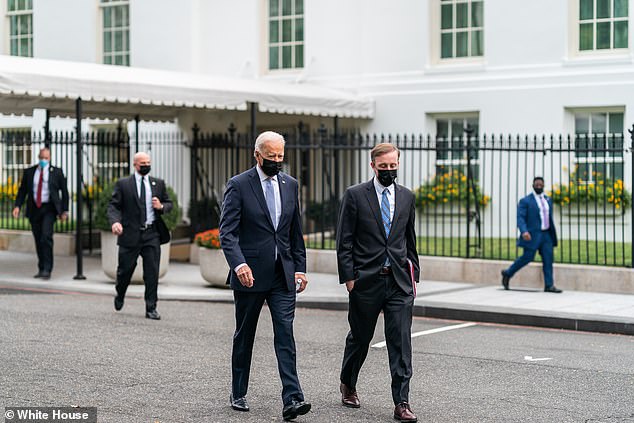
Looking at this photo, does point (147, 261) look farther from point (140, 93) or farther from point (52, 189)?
point (140, 93)

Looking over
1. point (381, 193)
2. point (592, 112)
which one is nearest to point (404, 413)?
point (381, 193)

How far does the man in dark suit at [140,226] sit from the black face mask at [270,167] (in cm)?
495

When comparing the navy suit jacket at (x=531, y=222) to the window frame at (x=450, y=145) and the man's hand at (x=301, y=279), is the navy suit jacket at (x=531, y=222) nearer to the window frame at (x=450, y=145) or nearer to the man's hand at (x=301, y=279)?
the window frame at (x=450, y=145)

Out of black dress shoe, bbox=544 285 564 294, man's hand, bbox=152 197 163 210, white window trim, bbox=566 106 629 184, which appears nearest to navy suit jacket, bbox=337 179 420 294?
man's hand, bbox=152 197 163 210

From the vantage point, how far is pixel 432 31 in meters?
20.4

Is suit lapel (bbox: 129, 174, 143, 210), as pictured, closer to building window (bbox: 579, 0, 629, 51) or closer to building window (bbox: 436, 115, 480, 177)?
building window (bbox: 436, 115, 480, 177)

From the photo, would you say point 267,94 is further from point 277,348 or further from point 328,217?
point 277,348

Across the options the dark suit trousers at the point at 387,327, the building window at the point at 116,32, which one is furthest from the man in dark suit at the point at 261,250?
the building window at the point at 116,32

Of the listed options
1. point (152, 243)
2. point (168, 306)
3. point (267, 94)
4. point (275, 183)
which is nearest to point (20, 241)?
point (267, 94)

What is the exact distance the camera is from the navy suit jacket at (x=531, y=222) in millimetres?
14352

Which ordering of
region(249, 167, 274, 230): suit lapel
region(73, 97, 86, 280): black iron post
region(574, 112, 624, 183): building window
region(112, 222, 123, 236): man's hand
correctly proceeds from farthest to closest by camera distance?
region(574, 112, 624, 183): building window → region(73, 97, 86, 280): black iron post → region(112, 222, 123, 236): man's hand → region(249, 167, 274, 230): suit lapel

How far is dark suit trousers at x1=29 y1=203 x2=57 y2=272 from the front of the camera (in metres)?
16.4

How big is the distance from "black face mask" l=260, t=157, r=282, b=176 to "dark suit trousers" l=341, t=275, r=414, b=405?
0.98 m

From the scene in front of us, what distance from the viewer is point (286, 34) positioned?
2198 cm
